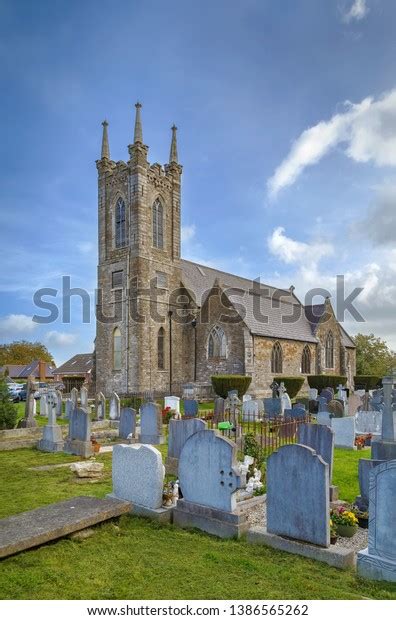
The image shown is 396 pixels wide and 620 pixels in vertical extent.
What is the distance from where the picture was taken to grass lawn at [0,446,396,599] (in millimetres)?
4496

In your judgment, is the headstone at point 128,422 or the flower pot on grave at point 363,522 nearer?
the flower pot on grave at point 363,522

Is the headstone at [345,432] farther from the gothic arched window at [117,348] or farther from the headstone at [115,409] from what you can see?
the gothic arched window at [117,348]

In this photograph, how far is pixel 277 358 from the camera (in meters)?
34.2

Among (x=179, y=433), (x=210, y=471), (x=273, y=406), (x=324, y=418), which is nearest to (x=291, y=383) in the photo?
(x=273, y=406)

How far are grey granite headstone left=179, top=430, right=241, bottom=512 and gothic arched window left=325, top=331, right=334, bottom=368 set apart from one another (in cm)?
3534

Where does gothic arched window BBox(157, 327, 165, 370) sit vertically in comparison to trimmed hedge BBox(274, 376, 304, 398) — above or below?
above

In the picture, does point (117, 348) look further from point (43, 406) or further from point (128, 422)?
point (128, 422)

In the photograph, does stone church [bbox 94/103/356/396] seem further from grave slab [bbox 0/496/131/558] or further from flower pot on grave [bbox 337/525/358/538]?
flower pot on grave [bbox 337/525/358/538]

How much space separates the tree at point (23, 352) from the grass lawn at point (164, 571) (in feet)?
290

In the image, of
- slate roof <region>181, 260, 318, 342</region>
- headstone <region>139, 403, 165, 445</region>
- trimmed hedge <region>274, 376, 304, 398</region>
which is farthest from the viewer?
slate roof <region>181, 260, 318, 342</region>

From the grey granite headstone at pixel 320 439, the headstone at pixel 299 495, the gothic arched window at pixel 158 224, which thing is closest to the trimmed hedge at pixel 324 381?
the gothic arched window at pixel 158 224

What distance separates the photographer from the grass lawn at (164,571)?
450cm

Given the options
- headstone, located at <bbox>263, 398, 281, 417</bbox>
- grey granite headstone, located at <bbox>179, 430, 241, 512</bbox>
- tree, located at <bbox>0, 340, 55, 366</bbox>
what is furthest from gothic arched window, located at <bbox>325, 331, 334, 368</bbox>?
tree, located at <bbox>0, 340, 55, 366</bbox>
